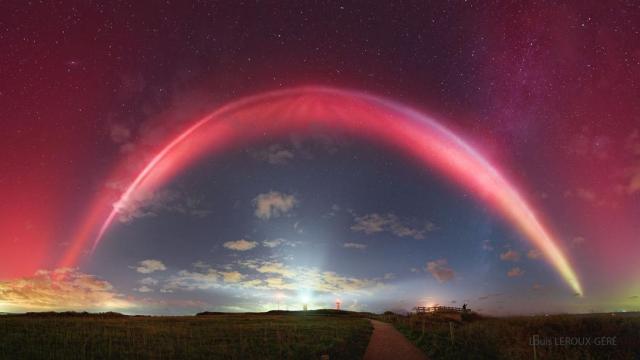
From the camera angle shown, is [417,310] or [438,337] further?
[417,310]

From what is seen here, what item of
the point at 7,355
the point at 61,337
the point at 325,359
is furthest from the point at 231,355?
the point at 61,337

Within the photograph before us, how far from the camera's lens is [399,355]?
22312mm

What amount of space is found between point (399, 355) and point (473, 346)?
5.33 metres

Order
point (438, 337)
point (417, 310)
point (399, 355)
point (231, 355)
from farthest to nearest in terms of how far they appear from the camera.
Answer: point (417, 310) → point (438, 337) → point (231, 355) → point (399, 355)

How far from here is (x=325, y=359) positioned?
18328 millimetres

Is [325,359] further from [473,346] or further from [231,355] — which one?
[473,346]

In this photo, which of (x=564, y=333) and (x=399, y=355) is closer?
(x=399, y=355)

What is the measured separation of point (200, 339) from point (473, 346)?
18.4 metres

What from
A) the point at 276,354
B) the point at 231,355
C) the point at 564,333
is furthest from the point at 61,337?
the point at 564,333

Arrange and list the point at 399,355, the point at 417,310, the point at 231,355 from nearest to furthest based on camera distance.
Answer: the point at 399,355 < the point at 231,355 < the point at 417,310

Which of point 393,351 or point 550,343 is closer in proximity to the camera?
point 393,351

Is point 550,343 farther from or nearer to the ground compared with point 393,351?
farther from the ground

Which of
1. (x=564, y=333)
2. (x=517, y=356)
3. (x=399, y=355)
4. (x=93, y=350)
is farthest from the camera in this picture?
(x=564, y=333)

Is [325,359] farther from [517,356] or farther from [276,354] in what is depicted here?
[517,356]
